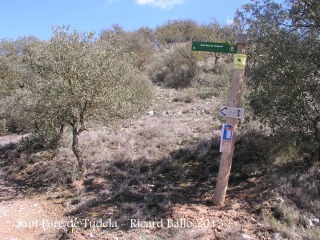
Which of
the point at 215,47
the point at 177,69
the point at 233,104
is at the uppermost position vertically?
the point at 177,69

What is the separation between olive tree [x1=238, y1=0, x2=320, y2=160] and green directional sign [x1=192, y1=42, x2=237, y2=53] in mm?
1030

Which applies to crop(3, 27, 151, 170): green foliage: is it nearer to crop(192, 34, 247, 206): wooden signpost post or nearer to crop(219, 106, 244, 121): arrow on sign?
crop(192, 34, 247, 206): wooden signpost post

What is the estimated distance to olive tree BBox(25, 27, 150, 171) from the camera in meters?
8.34

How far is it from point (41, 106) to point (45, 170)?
102 inches

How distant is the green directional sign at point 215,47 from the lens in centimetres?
619

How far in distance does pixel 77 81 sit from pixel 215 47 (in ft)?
12.8

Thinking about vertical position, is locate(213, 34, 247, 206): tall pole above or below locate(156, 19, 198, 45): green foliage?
below

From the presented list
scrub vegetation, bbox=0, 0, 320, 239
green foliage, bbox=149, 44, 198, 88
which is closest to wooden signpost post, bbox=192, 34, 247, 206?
scrub vegetation, bbox=0, 0, 320, 239

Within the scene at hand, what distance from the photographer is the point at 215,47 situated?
628cm

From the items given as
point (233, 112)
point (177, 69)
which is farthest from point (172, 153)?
point (177, 69)

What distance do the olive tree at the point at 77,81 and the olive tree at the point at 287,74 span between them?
389cm

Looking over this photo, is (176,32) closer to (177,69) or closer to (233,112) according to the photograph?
(177,69)

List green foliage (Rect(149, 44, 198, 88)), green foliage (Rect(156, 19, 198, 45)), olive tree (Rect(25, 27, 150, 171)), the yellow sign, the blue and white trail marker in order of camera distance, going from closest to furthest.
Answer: the yellow sign → the blue and white trail marker → olive tree (Rect(25, 27, 150, 171)) → green foliage (Rect(149, 44, 198, 88)) → green foliage (Rect(156, 19, 198, 45))

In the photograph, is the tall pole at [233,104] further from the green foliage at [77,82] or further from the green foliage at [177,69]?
the green foliage at [177,69]
